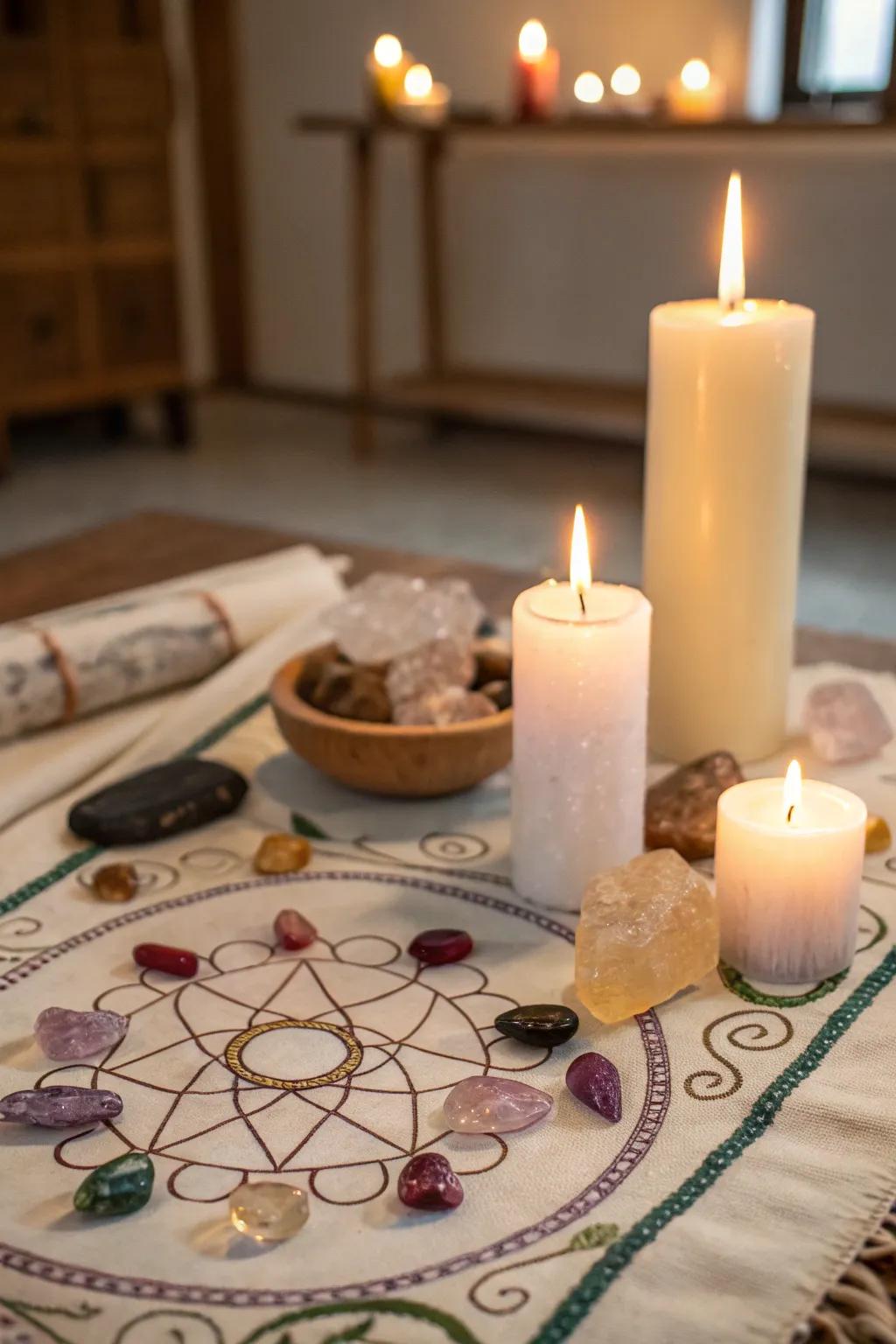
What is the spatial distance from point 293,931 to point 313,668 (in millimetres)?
244

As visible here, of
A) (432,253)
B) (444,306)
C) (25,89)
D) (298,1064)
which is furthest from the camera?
(444,306)

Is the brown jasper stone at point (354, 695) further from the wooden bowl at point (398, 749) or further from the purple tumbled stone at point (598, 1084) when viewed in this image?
the purple tumbled stone at point (598, 1084)

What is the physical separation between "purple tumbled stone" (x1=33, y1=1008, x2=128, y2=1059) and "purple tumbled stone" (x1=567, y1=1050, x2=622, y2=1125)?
198 mm

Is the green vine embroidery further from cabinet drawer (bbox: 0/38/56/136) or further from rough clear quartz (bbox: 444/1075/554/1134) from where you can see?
cabinet drawer (bbox: 0/38/56/136)

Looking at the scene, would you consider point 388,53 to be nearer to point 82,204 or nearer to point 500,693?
point 82,204

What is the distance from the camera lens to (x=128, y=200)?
3.05 metres

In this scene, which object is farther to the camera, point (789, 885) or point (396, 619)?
point (396, 619)

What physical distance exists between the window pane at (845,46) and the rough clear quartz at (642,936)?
96.0 inches

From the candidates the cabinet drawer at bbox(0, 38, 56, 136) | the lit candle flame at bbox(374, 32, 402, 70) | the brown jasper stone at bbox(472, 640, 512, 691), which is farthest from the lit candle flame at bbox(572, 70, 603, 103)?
the brown jasper stone at bbox(472, 640, 512, 691)

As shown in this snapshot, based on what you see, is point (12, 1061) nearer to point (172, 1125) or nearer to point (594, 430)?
point (172, 1125)

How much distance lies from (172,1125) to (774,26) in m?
2.81

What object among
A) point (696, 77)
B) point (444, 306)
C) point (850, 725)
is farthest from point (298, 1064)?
point (444, 306)

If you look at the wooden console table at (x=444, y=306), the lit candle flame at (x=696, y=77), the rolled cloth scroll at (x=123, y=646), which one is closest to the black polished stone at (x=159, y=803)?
the rolled cloth scroll at (x=123, y=646)

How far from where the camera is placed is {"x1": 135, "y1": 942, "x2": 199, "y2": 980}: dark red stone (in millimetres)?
694
